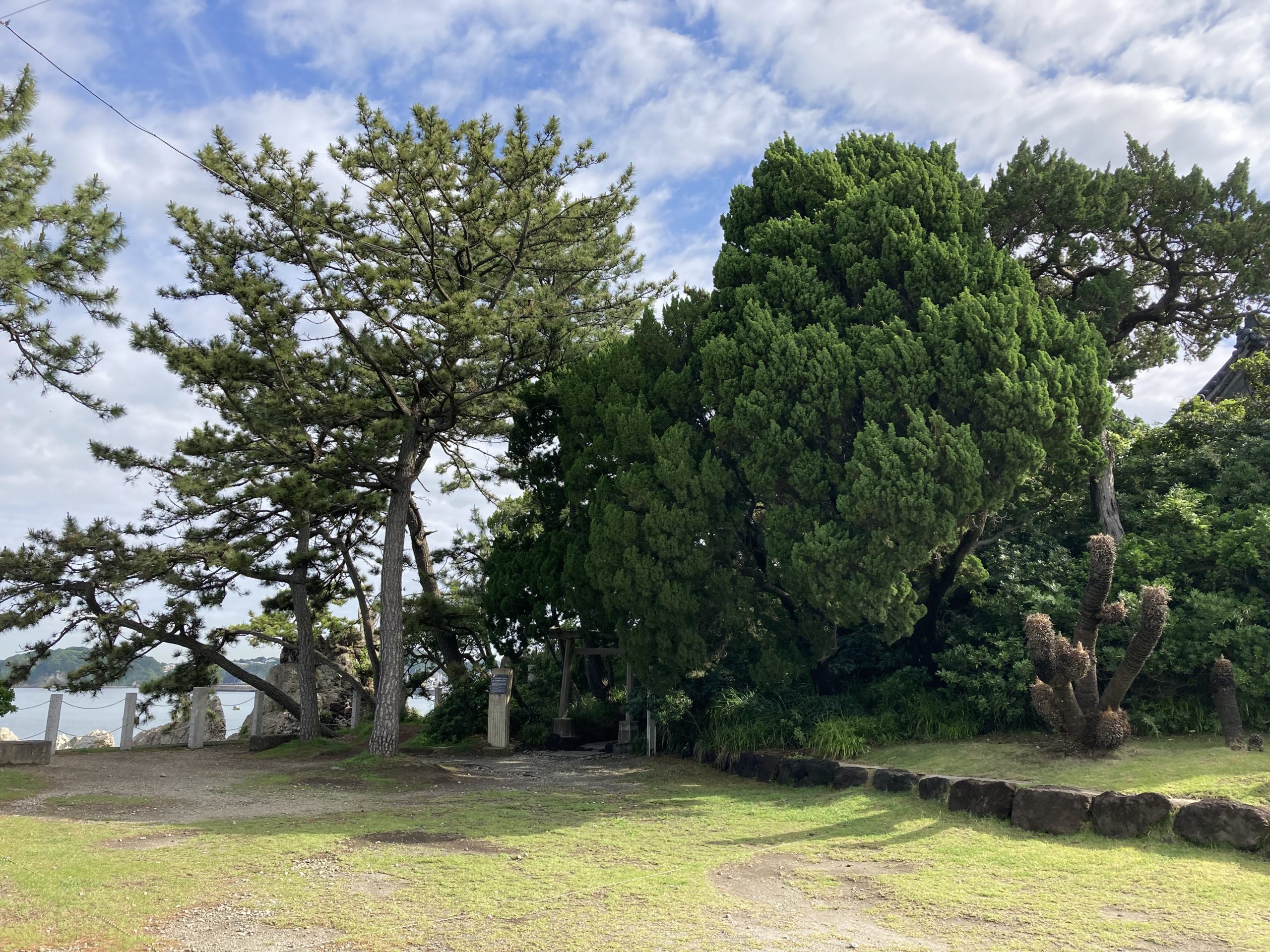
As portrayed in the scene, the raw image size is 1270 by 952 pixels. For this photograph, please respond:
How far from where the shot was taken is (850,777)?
8.76 meters

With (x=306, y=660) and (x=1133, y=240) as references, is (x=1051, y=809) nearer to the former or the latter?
(x=1133, y=240)

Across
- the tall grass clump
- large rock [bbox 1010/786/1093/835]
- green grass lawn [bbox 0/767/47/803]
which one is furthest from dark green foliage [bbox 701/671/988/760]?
green grass lawn [bbox 0/767/47/803]

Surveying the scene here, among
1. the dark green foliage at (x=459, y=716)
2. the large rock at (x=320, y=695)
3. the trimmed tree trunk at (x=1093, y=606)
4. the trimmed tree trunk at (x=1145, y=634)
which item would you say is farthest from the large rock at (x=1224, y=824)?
the large rock at (x=320, y=695)

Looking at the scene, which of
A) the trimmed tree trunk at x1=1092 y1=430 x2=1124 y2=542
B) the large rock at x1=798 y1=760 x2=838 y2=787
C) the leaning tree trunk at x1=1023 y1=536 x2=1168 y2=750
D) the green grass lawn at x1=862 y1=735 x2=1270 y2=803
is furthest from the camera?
the trimmed tree trunk at x1=1092 y1=430 x2=1124 y2=542

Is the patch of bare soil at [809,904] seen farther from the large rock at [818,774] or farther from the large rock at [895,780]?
the large rock at [818,774]

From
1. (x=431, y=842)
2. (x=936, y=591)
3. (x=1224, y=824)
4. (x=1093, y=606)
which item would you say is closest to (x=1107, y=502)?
(x=936, y=591)

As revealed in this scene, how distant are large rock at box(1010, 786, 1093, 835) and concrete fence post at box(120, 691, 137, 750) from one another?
47.4 feet

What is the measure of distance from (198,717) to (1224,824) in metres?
15.5

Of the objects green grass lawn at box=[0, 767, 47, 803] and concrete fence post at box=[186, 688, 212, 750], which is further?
concrete fence post at box=[186, 688, 212, 750]

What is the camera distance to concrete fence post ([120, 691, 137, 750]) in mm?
14891

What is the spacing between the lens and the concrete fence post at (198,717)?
15305 mm

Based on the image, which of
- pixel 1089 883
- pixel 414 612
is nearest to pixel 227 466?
pixel 414 612

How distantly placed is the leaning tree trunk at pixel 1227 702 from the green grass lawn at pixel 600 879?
8.51ft

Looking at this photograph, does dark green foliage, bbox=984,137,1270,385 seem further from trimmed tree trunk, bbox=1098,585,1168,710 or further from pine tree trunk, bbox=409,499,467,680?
pine tree trunk, bbox=409,499,467,680
